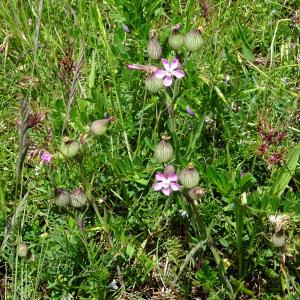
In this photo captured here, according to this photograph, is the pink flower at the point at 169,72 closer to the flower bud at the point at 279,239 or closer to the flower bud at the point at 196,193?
the flower bud at the point at 196,193

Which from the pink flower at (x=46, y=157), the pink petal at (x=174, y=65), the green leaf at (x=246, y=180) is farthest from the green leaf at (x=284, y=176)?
the pink flower at (x=46, y=157)

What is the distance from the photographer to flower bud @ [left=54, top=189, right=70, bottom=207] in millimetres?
1454

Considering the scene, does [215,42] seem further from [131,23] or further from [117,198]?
[117,198]

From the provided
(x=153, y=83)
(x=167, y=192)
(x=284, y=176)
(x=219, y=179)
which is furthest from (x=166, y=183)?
Answer: (x=284, y=176)

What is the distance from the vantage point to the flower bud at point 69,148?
1.40 metres

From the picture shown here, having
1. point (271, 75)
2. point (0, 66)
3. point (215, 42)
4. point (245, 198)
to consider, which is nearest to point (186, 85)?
point (215, 42)

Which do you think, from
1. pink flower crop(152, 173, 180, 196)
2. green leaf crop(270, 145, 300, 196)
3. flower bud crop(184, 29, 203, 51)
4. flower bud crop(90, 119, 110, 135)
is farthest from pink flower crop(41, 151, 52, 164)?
green leaf crop(270, 145, 300, 196)

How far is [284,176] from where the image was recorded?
1624 millimetres

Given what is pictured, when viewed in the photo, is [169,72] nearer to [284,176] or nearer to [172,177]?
[172,177]

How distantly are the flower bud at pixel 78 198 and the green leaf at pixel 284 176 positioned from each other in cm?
50

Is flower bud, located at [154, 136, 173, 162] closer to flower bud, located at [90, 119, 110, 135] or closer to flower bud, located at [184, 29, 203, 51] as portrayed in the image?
flower bud, located at [90, 119, 110, 135]

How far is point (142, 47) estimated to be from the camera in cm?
199

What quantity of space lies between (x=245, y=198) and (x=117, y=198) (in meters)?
0.44

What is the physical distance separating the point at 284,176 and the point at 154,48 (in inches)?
19.2
